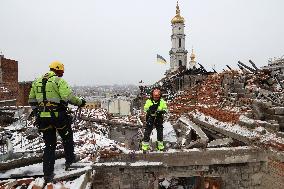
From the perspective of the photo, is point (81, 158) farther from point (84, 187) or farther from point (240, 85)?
point (240, 85)

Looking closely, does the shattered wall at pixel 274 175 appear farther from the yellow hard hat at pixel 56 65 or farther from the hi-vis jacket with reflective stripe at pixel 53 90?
the yellow hard hat at pixel 56 65

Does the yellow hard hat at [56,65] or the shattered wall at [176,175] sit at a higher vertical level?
the yellow hard hat at [56,65]

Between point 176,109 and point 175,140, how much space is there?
131 inches

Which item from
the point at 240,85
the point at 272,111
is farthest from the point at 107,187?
the point at 240,85

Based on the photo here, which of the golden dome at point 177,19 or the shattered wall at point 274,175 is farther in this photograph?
the golden dome at point 177,19

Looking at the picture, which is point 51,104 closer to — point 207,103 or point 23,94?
point 207,103

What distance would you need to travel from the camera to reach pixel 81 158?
22.5ft

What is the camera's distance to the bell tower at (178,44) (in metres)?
53.3

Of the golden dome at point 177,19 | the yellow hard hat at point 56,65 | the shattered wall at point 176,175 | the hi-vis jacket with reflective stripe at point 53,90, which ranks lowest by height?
the shattered wall at point 176,175

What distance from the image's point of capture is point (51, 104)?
5363mm

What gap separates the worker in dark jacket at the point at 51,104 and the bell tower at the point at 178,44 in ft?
158

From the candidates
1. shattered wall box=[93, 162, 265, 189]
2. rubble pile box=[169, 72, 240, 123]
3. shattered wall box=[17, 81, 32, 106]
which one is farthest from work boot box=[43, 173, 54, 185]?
shattered wall box=[17, 81, 32, 106]

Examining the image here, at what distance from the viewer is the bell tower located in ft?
175

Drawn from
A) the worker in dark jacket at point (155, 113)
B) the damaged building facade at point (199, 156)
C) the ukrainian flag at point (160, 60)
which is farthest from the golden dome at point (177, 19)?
the worker in dark jacket at point (155, 113)
